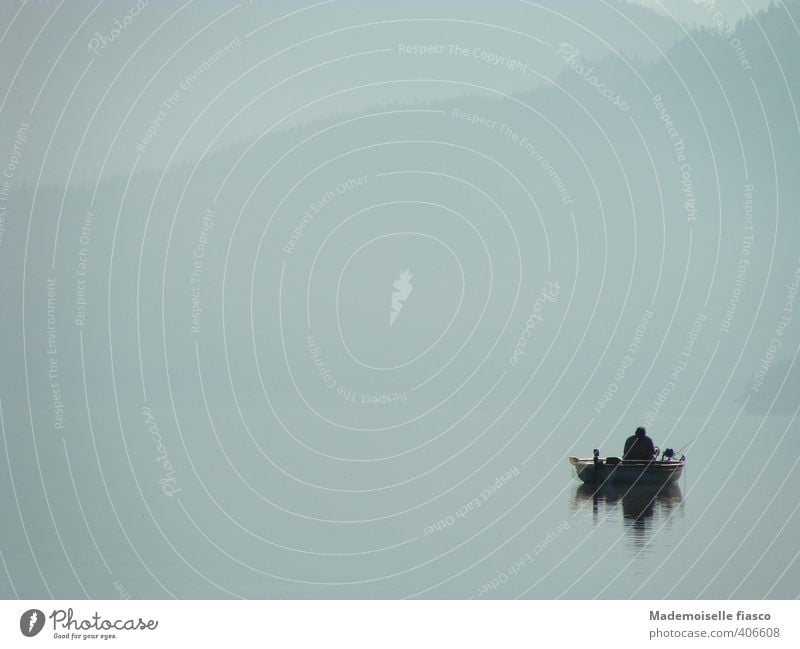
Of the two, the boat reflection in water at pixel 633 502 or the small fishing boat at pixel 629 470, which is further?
the small fishing boat at pixel 629 470

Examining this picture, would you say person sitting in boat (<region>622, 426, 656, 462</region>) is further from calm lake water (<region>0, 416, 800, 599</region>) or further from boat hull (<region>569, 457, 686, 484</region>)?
calm lake water (<region>0, 416, 800, 599</region>)

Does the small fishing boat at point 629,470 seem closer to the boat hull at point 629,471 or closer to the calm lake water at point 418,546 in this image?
the boat hull at point 629,471

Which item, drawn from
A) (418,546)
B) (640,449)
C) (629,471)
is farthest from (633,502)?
(418,546)

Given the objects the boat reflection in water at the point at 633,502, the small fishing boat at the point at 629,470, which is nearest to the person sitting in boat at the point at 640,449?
the small fishing boat at the point at 629,470

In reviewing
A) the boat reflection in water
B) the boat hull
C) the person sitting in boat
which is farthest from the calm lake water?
the person sitting in boat
